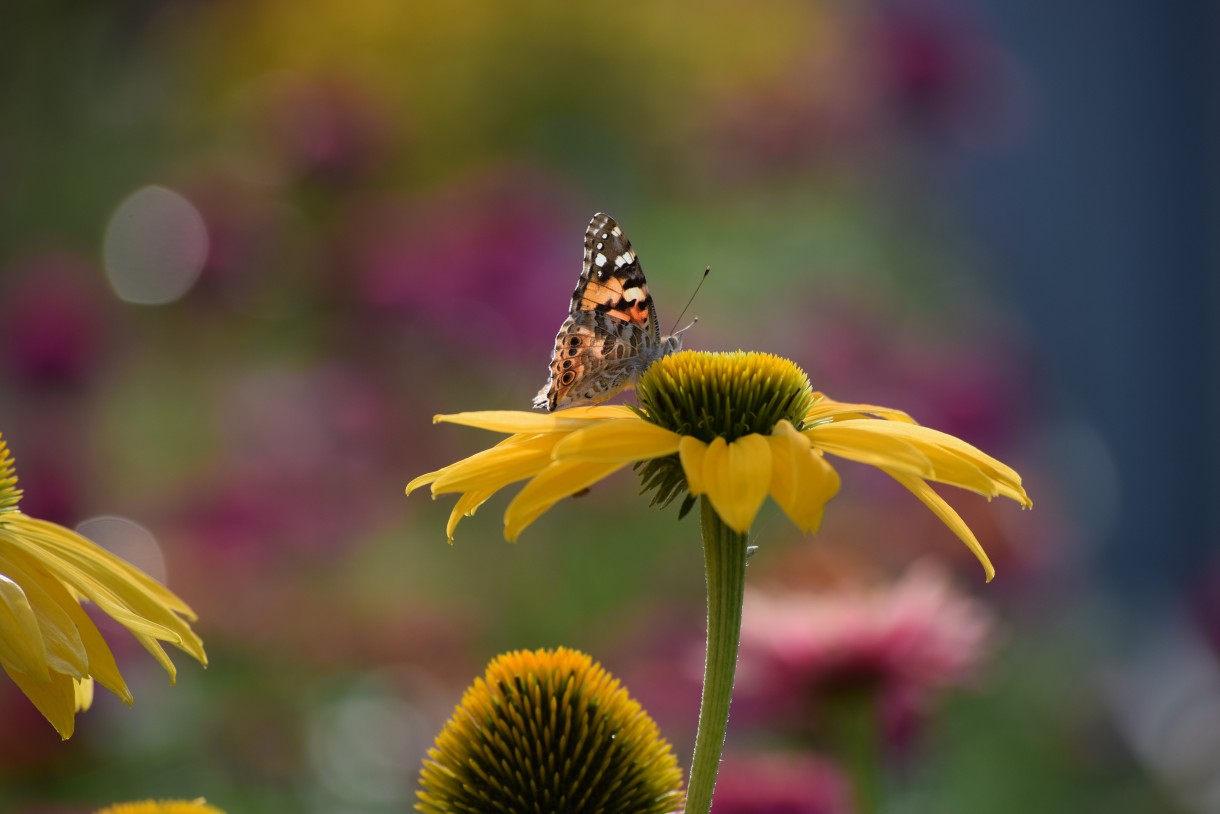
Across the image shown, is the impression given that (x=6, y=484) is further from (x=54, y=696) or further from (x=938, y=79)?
(x=938, y=79)

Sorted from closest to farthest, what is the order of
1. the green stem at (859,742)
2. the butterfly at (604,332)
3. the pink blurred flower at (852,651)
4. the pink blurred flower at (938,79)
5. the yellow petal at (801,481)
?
the yellow petal at (801,481)
the butterfly at (604,332)
the green stem at (859,742)
the pink blurred flower at (852,651)
the pink blurred flower at (938,79)

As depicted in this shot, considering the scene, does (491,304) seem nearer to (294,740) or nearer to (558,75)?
(294,740)

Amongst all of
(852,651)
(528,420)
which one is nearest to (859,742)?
(852,651)

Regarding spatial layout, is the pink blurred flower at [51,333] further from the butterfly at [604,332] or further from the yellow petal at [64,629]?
the yellow petal at [64,629]

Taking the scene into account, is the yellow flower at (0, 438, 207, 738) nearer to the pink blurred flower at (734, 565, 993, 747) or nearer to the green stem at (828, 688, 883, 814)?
the green stem at (828, 688, 883, 814)

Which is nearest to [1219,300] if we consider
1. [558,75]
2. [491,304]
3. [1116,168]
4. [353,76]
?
[1116,168]

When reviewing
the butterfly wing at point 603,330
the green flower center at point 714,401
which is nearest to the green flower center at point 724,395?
the green flower center at point 714,401
